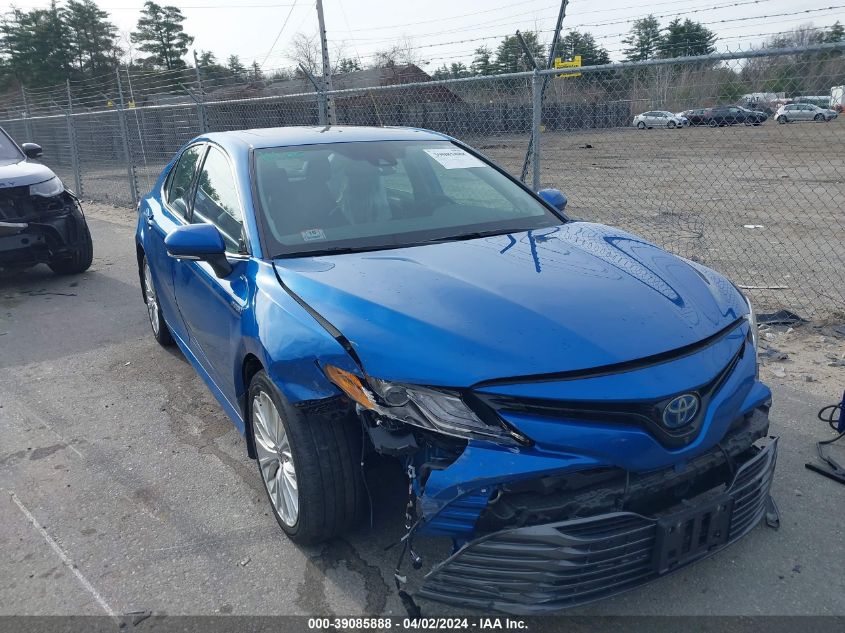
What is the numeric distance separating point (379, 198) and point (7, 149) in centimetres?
644

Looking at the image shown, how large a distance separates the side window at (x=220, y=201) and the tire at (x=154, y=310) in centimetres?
125

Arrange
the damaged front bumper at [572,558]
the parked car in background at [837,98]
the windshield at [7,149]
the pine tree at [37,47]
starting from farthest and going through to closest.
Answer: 1. the pine tree at [37,47]
2. the windshield at [7,149]
3. the parked car in background at [837,98]
4. the damaged front bumper at [572,558]

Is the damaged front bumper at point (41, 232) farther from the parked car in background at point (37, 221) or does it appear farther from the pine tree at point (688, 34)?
the pine tree at point (688, 34)

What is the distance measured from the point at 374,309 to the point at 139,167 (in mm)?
12379

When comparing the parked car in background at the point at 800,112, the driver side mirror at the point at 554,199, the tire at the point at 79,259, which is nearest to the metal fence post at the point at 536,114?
the parked car in background at the point at 800,112

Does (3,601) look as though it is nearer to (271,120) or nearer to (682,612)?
(682,612)

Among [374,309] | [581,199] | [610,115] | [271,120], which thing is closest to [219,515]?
[374,309]

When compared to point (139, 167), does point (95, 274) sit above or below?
below

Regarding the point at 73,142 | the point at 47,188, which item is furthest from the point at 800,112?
the point at 73,142

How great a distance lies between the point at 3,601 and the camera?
2539mm

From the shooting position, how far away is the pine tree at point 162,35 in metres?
59.8

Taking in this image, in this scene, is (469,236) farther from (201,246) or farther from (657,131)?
(657,131)

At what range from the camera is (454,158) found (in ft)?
12.9

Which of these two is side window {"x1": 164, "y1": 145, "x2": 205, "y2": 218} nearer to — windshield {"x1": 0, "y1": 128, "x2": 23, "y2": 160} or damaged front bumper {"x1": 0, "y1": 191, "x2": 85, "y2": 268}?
damaged front bumper {"x1": 0, "y1": 191, "x2": 85, "y2": 268}
